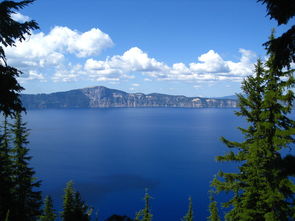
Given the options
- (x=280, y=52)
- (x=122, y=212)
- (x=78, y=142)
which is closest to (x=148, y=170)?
(x=122, y=212)

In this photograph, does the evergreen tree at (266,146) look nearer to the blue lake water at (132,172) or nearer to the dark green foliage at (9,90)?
the dark green foliage at (9,90)

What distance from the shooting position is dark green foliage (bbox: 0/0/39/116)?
7287 millimetres

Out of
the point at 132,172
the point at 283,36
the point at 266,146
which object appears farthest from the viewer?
the point at 132,172

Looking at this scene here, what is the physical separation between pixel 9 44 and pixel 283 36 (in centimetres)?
779

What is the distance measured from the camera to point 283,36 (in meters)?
4.52

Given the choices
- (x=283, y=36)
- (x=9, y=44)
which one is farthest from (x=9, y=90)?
(x=283, y=36)

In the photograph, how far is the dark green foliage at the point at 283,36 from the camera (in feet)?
14.8

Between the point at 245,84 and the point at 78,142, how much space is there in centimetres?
13177

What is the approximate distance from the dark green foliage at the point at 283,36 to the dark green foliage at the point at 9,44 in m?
6.82

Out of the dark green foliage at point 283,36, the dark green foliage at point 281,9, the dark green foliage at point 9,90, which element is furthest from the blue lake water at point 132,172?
the dark green foliage at point 281,9

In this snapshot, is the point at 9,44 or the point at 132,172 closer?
the point at 9,44

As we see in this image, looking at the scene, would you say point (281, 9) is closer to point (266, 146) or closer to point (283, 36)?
point (283, 36)

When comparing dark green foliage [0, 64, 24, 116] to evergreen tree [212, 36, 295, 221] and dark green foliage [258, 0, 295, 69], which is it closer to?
dark green foliage [258, 0, 295, 69]

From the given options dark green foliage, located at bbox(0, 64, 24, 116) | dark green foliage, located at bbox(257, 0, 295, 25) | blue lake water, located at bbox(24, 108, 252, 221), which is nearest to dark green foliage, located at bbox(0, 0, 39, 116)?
dark green foliage, located at bbox(0, 64, 24, 116)
